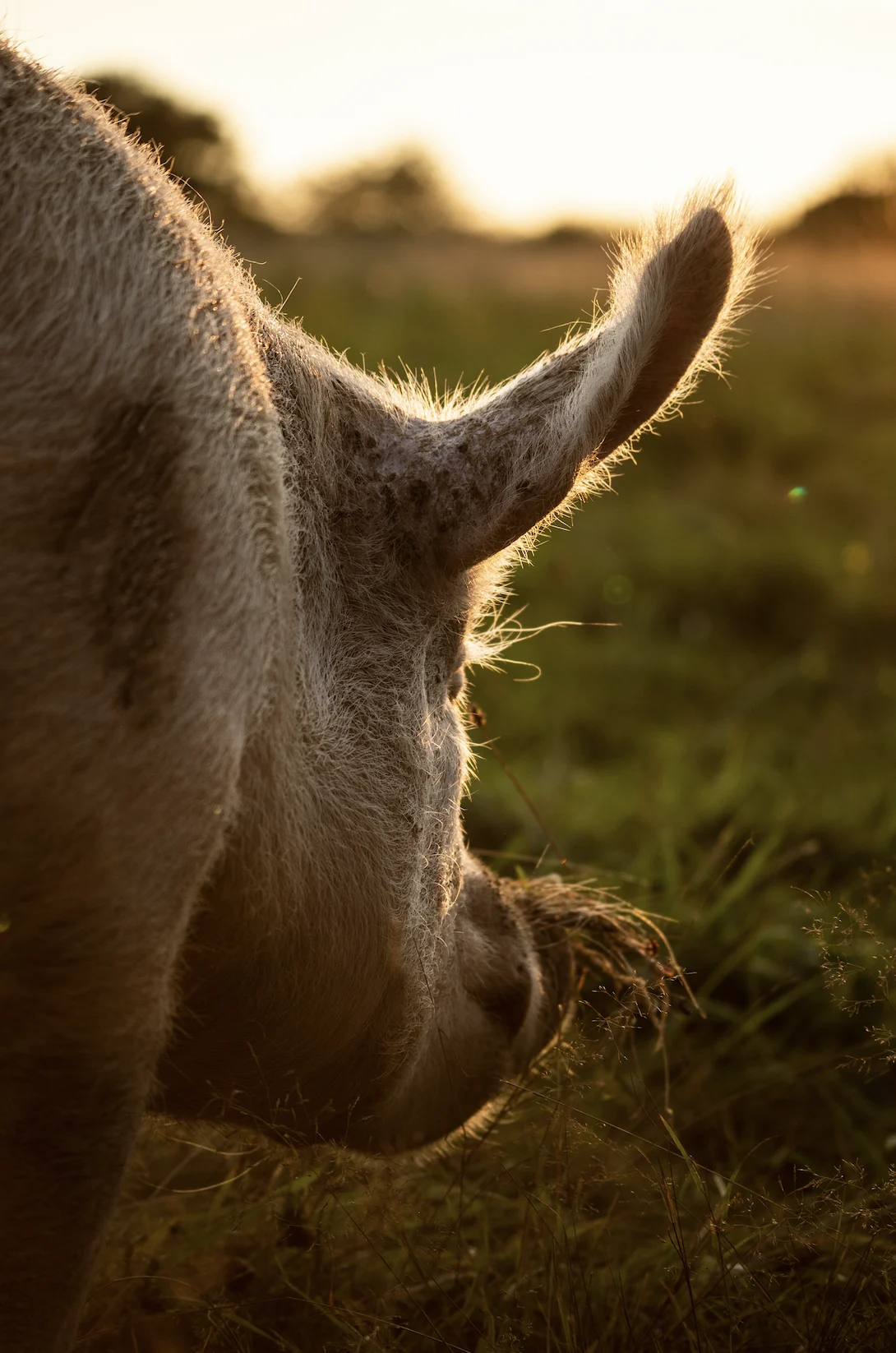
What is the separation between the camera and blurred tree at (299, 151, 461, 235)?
25.8m

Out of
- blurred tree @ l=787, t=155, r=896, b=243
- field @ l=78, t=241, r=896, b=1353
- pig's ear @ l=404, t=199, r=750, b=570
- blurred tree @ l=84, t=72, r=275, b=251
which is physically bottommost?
field @ l=78, t=241, r=896, b=1353

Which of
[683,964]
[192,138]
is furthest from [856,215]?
[683,964]

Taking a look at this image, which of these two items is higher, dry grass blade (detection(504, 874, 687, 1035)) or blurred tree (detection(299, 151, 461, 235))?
blurred tree (detection(299, 151, 461, 235))

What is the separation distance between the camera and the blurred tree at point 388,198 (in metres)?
25.8

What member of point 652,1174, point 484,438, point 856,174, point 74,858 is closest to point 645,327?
point 484,438

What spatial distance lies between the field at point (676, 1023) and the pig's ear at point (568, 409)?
0.31 m

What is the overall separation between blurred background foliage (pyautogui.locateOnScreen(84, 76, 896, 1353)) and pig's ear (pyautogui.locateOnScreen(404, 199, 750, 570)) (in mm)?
350

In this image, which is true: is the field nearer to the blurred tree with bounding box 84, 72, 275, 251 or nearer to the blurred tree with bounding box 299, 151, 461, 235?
the blurred tree with bounding box 84, 72, 275, 251

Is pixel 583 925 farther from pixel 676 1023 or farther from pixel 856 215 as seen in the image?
pixel 856 215

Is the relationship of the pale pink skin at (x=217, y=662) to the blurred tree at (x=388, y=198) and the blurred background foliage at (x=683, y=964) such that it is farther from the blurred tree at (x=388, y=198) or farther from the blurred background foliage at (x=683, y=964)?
the blurred tree at (x=388, y=198)

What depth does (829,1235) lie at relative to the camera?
2107 mm

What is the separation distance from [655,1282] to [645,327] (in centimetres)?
163

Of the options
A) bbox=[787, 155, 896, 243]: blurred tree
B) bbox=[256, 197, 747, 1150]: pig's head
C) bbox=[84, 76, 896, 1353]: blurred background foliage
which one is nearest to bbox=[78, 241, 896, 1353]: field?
bbox=[84, 76, 896, 1353]: blurred background foliage

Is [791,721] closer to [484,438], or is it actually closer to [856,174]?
[484,438]
